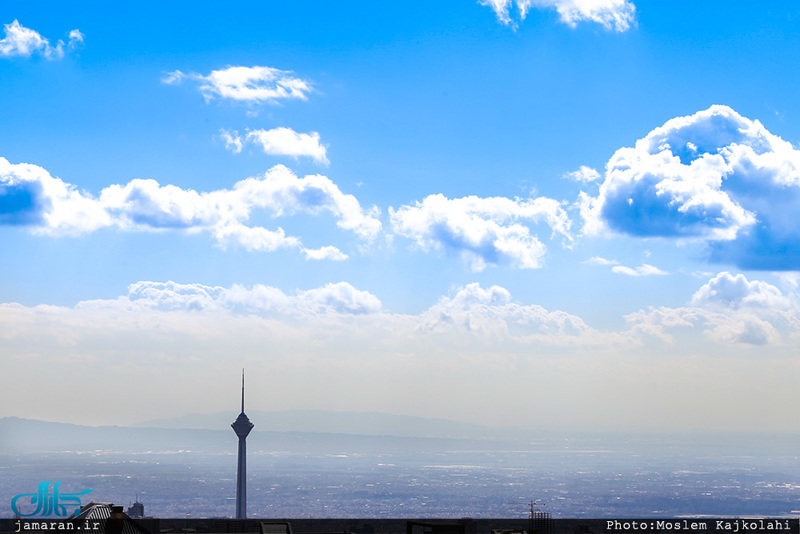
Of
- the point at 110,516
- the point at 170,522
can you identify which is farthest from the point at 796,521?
the point at 170,522

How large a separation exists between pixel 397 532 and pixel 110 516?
63189mm

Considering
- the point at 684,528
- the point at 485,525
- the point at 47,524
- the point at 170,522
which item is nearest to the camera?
the point at 47,524

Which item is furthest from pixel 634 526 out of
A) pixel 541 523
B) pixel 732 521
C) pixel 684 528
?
pixel 732 521

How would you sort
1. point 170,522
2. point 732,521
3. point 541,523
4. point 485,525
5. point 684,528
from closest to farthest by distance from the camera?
point 684,528 → point 541,523 → point 732,521 → point 485,525 → point 170,522

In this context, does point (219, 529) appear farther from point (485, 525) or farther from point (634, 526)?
point (634, 526)

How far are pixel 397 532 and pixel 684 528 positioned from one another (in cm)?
4691

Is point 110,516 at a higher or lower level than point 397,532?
higher

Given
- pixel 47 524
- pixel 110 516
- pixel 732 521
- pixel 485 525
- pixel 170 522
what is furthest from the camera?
pixel 170 522

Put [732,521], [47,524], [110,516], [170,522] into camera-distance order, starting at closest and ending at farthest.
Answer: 1. [110,516]
2. [47,524]
3. [732,521]
4. [170,522]

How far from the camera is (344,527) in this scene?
386 ft

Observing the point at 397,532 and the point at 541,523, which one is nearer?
the point at 541,523

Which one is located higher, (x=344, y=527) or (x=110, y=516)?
(x=110, y=516)

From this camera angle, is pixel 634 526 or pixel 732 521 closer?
pixel 634 526

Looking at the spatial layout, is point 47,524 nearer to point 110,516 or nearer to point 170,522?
point 110,516
